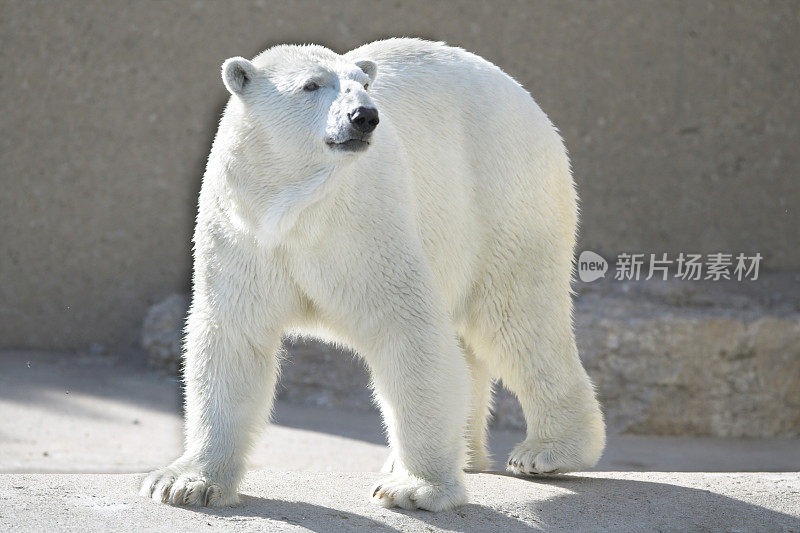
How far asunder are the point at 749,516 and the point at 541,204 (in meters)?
1.20

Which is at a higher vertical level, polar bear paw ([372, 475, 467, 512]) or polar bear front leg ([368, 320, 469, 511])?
polar bear front leg ([368, 320, 469, 511])

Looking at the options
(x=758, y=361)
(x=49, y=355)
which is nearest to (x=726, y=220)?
(x=758, y=361)

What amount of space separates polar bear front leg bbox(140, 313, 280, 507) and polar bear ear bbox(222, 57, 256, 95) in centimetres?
65

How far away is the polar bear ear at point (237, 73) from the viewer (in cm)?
266

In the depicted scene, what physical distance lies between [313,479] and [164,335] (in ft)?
10.0

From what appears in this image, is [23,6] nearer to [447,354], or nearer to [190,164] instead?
[190,164]

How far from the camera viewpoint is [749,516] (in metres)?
3.11

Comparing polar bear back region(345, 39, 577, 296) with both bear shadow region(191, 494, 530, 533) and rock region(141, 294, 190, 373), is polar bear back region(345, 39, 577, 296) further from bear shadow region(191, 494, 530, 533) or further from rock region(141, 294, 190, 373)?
rock region(141, 294, 190, 373)

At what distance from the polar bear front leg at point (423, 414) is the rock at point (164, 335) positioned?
3436 mm

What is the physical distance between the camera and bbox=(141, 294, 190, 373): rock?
20.0 feet

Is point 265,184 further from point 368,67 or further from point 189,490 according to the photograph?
point 189,490

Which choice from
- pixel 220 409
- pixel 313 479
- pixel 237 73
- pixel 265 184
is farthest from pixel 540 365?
pixel 237 73

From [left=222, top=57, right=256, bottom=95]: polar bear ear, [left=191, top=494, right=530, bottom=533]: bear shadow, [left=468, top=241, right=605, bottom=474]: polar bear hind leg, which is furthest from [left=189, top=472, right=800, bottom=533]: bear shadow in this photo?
[left=222, top=57, right=256, bottom=95]: polar bear ear

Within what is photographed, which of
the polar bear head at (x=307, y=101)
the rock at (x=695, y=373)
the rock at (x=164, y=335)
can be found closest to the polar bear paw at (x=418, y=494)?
the polar bear head at (x=307, y=101)
